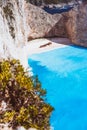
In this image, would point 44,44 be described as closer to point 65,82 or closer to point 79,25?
point 79,25

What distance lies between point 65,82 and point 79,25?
8508 mm

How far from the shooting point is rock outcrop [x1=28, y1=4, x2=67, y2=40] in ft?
76.5

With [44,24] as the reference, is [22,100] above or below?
below

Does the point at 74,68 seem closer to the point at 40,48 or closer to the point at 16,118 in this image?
the point at 40,48

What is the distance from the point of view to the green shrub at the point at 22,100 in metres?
6.62

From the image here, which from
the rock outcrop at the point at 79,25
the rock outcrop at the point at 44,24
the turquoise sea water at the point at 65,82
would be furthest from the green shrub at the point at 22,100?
the rock outcrop at the point at 44,24

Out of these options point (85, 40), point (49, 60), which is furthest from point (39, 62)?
point (85, 40)

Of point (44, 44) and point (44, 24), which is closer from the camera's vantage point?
point (44, 44)

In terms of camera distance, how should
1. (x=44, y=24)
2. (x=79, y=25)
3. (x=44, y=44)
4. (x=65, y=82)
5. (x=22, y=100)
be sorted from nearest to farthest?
(x=22, y=100) → (x=65, y=82) → (x=79, y=25) → (x=44, y=44) → (x=44, y=24)

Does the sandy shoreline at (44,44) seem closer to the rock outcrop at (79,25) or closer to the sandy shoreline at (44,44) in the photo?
the sandy shoreline at (44,44)

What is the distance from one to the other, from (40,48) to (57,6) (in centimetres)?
2015

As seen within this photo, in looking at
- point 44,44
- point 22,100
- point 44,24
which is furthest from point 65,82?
point 44,24

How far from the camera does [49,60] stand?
18281mm

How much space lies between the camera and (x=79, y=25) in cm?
2144
